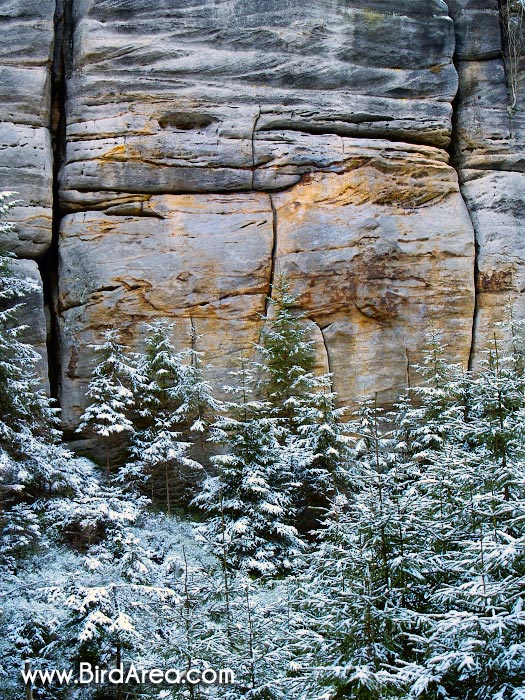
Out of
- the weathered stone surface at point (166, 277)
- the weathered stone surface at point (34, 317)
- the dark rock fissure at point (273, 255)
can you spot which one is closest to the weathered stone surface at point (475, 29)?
the dark rock fissure at point (273, 255)

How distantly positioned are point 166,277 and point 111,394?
4622mm

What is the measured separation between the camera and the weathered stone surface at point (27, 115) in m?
18.4

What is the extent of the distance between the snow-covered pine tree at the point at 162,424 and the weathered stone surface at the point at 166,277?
1.30 metres

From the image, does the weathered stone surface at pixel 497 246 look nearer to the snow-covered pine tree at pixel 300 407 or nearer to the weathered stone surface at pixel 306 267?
the weathered stone surface at pixel 306 267

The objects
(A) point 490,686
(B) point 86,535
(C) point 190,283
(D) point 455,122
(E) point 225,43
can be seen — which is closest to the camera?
(A) point 490,686

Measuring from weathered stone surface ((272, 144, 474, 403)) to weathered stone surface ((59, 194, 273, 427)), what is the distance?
131 centimetres

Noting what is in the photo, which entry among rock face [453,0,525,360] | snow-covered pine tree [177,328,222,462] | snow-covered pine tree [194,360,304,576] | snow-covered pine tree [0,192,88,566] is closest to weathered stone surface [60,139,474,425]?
rock face [453,0,525,360]

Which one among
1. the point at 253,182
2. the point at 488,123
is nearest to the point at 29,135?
the point at 253,182

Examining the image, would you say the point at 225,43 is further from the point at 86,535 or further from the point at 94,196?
the point at 86,535

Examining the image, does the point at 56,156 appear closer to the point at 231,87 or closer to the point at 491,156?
the point at 231,87

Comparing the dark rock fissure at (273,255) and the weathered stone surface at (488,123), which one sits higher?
the weathered stone surface at (488,123)

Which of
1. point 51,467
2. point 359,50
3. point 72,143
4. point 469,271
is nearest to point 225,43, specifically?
point 359,50

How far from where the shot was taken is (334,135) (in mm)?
20453

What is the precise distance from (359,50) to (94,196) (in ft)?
31.7
